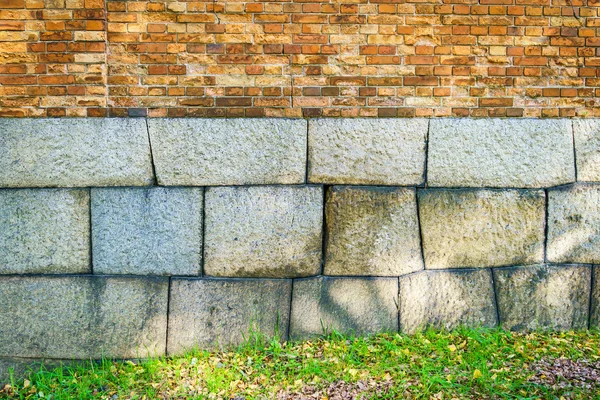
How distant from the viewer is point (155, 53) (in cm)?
350

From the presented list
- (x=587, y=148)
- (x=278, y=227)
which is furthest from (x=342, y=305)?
(x=587, y=148)

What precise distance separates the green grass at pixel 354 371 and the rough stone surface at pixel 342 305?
0.31 ft

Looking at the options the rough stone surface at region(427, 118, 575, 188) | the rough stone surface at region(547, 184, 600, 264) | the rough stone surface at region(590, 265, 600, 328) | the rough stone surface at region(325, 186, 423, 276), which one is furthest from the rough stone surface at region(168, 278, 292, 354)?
the rough stone surface at region(590, 265, 600, 328)

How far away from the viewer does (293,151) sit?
3566 mm

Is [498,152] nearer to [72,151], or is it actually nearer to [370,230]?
[370,230]

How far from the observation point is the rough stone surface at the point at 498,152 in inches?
143

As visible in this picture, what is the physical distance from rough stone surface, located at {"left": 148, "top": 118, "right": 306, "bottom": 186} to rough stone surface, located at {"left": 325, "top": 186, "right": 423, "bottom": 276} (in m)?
0.51

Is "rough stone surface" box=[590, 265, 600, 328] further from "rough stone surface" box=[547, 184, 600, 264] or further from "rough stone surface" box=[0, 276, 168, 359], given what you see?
"rough stone surface" box=[0, 276, 168, 359]

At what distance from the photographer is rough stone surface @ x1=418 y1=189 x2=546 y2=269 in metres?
3.68

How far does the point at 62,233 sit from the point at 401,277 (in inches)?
100

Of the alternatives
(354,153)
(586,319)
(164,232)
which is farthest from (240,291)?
(586,319)

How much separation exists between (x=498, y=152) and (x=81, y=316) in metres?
3.37

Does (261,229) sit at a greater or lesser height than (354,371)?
greater

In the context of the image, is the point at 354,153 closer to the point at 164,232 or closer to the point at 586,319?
the point at 164,232
